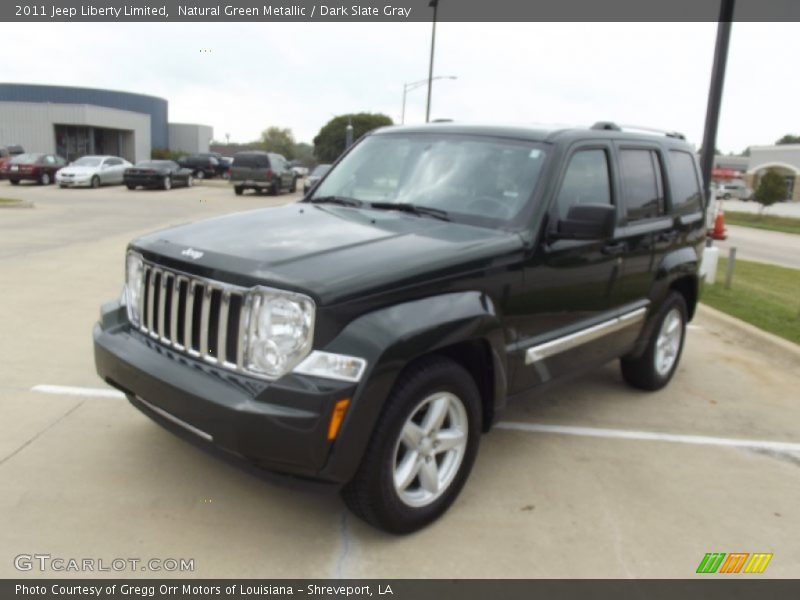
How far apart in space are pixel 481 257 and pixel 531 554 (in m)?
1.43

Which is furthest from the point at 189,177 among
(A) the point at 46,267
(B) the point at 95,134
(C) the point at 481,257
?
(C) the point at 481,257

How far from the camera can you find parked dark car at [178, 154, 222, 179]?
43.3 metres

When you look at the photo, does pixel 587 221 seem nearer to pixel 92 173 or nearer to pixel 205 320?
pixel 205 320

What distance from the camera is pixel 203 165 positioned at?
4331 cm

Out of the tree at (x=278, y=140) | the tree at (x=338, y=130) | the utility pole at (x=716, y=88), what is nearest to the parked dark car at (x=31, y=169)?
the utility pole at (x=716, y=88)

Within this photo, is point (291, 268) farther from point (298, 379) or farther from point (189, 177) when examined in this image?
point (189, 177)

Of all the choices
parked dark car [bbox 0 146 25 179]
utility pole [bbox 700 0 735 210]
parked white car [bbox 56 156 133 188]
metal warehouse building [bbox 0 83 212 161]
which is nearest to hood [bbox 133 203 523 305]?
utility pole [bbox 700 0 735 210]

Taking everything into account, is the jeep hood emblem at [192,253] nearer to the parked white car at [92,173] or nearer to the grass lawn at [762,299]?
the grass lawn at [762,299]

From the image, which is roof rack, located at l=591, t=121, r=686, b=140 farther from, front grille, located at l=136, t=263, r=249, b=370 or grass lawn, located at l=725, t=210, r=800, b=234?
grass lawn, located at l=725, t=210, r=800, b=234

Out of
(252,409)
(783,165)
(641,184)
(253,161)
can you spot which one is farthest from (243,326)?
(783,165)

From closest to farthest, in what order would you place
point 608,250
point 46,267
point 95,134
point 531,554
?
1. point 531,554
2. point 608,250
3. point 46,267
4. point 95,134

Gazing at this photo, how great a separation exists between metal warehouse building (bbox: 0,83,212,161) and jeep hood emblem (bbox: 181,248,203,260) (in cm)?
5449

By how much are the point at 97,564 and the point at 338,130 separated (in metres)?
78.3

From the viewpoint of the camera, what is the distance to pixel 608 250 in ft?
14.0
